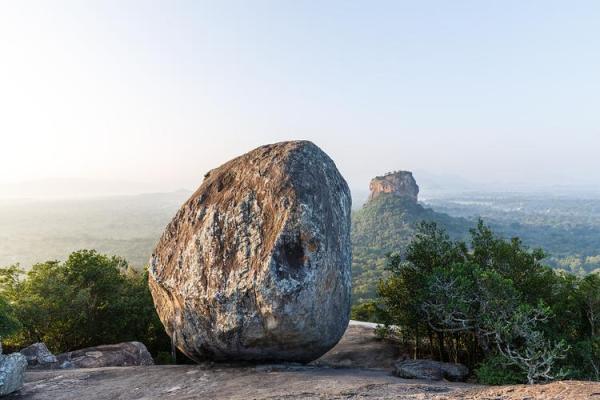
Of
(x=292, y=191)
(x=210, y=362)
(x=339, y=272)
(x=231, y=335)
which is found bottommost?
(x=210, y=362)

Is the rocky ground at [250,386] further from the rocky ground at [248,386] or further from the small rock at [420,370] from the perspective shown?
the small rock at [420,370]

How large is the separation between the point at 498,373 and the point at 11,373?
1425 centimetres

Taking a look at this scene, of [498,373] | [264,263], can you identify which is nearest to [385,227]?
[498,373]

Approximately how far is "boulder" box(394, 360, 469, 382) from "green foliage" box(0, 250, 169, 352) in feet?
55.5

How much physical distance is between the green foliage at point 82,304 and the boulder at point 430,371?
55.5 feet

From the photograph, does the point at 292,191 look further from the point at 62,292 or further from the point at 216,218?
the point at 62,292

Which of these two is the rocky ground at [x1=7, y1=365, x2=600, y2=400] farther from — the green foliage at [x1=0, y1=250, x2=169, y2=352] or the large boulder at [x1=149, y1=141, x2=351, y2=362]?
the green foliage at [x1=0, y1=250, x2=169, y2=352]

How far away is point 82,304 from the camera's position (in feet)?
69.9

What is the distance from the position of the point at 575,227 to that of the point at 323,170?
704 feet

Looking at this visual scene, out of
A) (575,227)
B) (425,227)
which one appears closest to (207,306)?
(425,227)

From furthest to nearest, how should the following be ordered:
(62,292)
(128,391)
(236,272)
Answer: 1. (62,292)
2. (236,272)
3. (128,391)

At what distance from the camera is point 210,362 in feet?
42.0

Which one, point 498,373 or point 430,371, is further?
point 430,371

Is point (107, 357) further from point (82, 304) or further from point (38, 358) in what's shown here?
point (82, 304)
